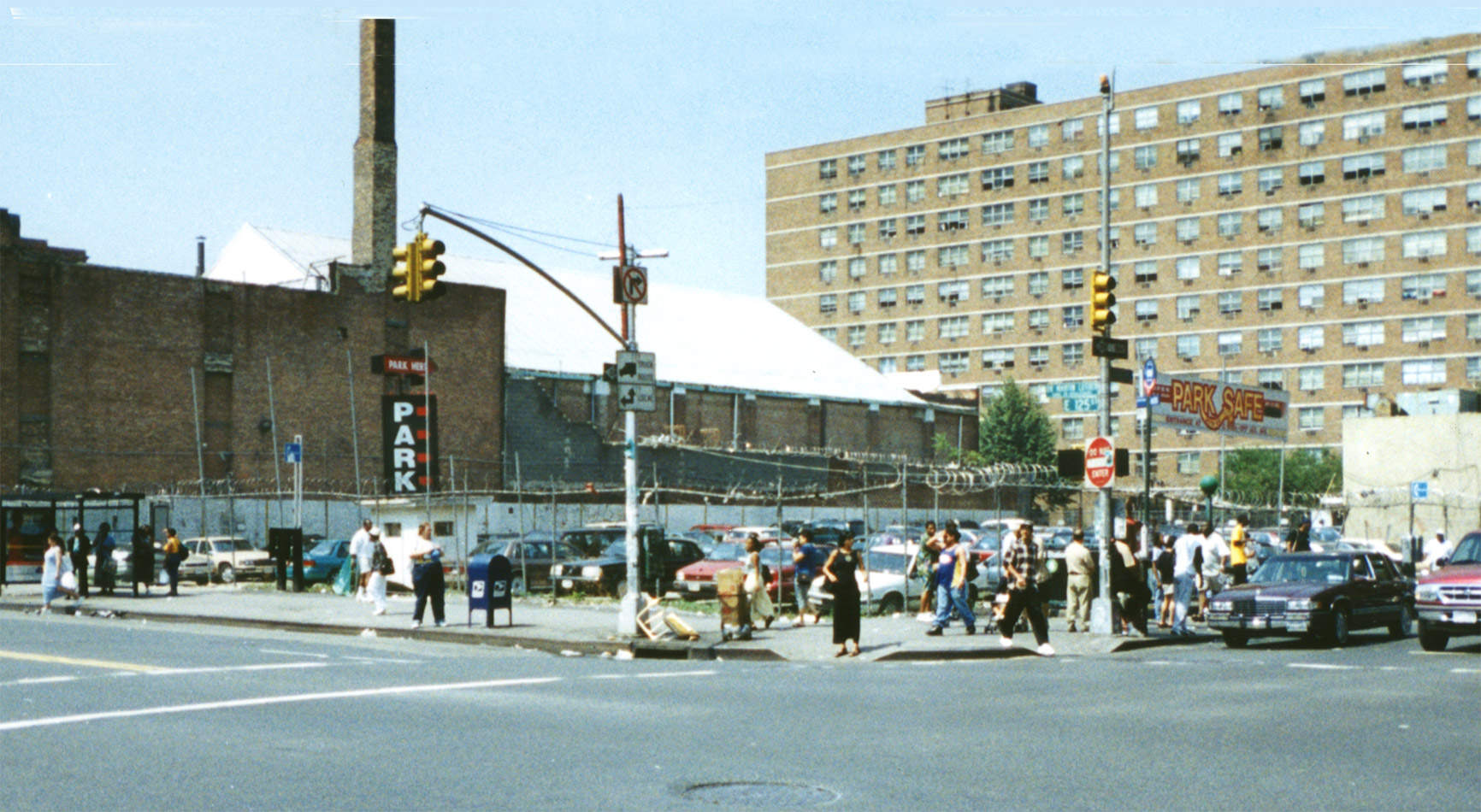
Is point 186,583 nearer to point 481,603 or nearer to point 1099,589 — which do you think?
point 481,603

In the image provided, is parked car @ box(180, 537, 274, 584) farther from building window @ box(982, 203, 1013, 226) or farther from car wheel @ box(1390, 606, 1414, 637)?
building window @ box(982, 203, 1013, 226)

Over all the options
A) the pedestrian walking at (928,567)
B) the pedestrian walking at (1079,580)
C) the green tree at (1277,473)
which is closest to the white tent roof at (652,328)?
the green tree at (1277,473)

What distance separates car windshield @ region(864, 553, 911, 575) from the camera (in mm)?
30781

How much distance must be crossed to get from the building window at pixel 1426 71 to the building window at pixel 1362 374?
59.5 ft

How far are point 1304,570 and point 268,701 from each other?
1641 centimetres

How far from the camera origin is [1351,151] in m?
99.4

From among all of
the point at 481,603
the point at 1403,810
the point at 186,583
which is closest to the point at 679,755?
the point at 1403,810

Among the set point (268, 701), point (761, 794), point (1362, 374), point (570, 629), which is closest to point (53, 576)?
point (570, 629)

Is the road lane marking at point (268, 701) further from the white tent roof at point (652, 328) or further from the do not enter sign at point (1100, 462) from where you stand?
the white tent roof at point (652, 328)

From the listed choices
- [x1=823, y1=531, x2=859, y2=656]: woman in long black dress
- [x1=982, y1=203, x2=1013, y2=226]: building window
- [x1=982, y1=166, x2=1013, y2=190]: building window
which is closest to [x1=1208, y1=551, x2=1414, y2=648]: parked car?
[x1=823, y1=531, x2=859, y2=656]: woman in long black dress

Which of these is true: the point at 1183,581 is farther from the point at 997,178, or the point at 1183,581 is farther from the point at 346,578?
the point at 997,178

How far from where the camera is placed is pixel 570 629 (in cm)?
2508

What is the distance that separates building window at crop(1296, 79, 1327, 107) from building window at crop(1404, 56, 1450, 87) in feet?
16.9

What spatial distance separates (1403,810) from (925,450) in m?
79.2
